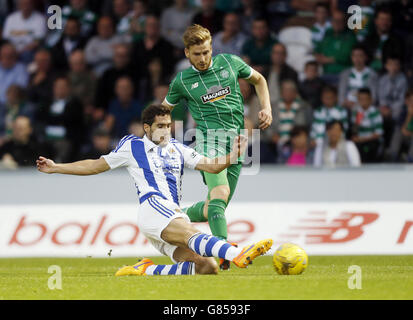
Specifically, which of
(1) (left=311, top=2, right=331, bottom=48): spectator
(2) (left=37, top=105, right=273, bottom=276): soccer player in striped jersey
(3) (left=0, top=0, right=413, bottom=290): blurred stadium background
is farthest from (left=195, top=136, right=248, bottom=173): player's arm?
(1) (left=311, top=2, right=331, bottom=48): spectator

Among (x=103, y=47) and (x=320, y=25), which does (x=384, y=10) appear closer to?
(x=320, y=25)

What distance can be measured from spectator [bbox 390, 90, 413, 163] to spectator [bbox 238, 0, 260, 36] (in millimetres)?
2906

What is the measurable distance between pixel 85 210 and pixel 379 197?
3.84 metres

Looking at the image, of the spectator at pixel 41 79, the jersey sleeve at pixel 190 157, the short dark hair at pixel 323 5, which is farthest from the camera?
the short dark hair at pixel 323 5

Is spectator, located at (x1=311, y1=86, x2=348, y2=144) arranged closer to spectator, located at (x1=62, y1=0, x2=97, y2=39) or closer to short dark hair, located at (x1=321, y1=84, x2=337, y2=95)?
short dark hair, located at (x1=321, y1=84, x2=337, y2=95)

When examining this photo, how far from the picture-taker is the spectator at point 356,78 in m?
12.7

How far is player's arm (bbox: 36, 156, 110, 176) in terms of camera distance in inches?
285

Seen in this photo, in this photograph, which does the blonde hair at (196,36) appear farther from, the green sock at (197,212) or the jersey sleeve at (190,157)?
the green sock at (197,212)

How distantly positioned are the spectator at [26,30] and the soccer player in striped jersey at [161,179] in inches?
280

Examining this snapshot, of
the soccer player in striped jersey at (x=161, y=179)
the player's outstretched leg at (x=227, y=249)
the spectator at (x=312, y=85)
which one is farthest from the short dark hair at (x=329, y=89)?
the player's outstretched leg at (x=227, y=249)

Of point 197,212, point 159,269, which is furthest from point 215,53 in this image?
point 159,269

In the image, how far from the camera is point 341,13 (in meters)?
13.3
